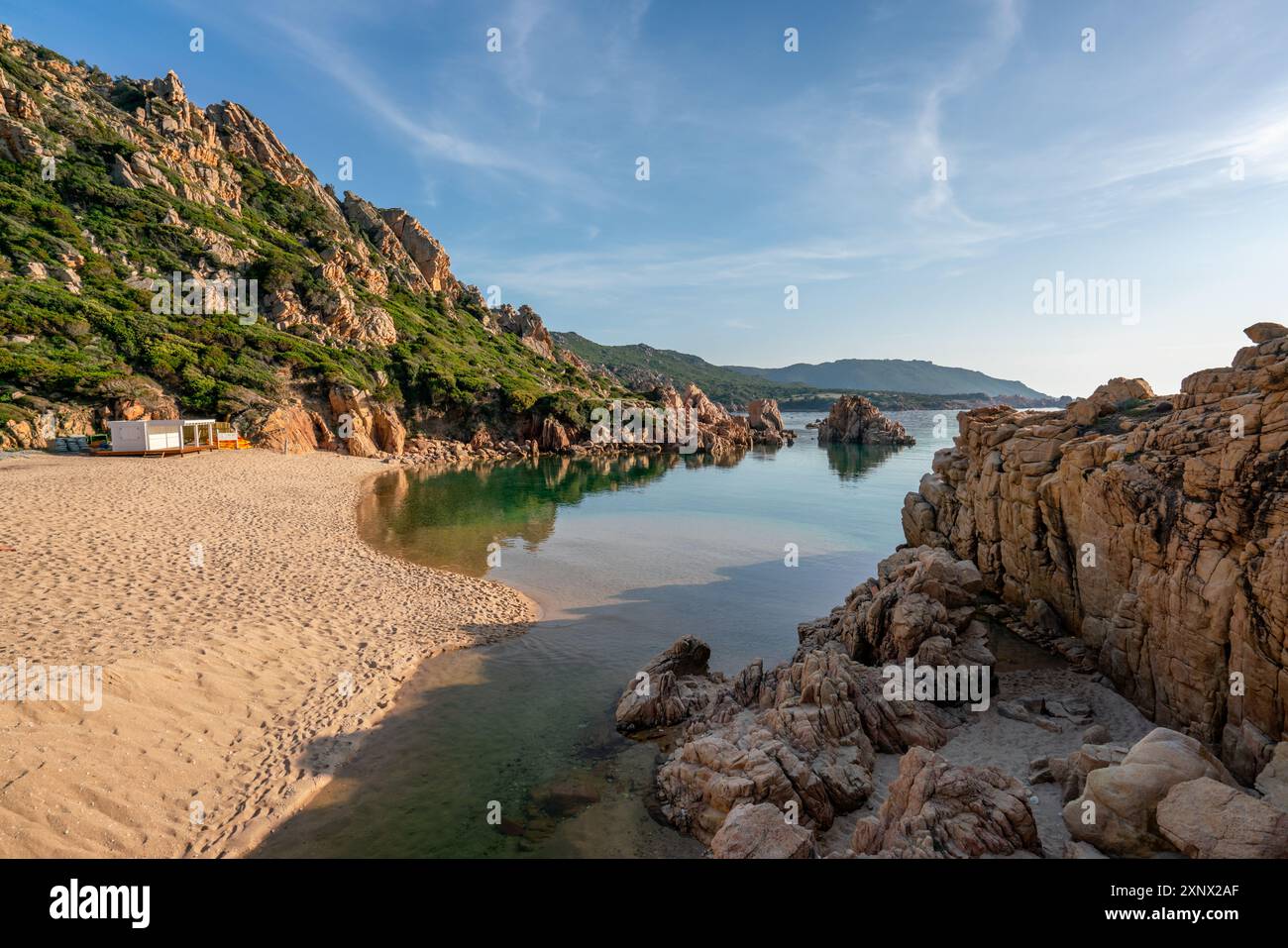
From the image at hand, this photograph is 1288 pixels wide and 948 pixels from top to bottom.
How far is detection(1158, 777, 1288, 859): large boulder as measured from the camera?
7.17m

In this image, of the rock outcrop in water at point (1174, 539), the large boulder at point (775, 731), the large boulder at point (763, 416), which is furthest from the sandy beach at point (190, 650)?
the large boulder at point (763, 416)

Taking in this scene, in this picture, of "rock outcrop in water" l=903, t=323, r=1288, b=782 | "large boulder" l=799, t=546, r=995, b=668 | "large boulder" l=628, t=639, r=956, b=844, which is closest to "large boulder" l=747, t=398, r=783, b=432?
"rock outcrop in water" l=903, t=323, r=1288, b=782

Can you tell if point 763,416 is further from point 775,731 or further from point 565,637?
point 775,731

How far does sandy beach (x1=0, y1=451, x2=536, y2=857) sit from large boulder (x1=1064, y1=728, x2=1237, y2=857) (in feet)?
44.3

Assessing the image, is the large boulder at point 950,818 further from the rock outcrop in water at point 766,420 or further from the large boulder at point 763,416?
the large boulder at point 763,416

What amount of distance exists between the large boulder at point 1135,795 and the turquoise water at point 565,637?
6533 mm

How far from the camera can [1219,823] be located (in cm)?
752

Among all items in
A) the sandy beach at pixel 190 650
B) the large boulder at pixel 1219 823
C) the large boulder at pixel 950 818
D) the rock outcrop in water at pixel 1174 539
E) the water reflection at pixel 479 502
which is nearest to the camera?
the large boulder at pixel 1219 823

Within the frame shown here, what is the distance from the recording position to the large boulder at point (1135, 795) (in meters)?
8.20

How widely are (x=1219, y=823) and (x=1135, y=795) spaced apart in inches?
36.6
